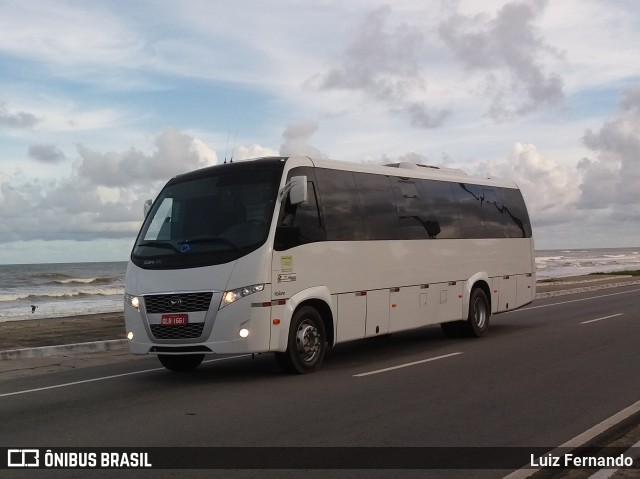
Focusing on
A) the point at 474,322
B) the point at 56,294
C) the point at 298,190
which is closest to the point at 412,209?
the point at 474,322

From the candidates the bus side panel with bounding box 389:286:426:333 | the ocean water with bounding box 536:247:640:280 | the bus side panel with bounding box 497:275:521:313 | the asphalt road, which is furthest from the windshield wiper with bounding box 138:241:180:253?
the ocean water with bounding box 536:247:640:280

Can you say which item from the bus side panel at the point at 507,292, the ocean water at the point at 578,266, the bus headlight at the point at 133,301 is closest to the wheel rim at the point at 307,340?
the bus headlight at the point at 133,301

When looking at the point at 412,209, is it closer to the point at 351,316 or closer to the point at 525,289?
the point at 351,316

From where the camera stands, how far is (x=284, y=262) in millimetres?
10414

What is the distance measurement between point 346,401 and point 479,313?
24.8 ft

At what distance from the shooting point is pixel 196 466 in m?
6.09

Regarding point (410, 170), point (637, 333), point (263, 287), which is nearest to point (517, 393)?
point (263, 287)

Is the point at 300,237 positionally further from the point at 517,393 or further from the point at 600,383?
the point at 600,383

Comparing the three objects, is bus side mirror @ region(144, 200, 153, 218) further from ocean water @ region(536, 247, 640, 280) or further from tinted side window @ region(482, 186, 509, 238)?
ocean water @ region(536, 247, 640, 280)

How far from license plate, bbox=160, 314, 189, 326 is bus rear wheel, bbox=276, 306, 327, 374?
1454mm

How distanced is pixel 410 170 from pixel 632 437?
818 cm

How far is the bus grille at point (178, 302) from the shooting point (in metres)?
10.1

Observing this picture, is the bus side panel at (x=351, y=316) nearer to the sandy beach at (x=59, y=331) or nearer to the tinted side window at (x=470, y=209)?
the tinted side window at (x=470, y=209)

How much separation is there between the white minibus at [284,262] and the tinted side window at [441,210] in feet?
0.16
